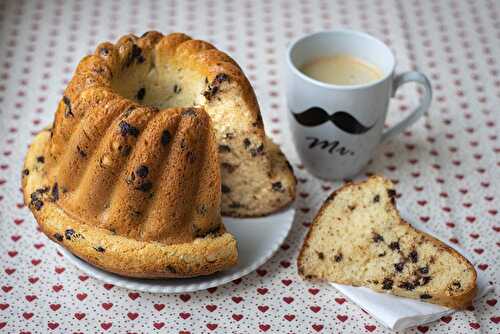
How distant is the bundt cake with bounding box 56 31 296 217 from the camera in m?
1.83

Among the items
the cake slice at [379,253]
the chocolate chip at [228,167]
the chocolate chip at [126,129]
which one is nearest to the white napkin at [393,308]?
the cake slice at [379,253]

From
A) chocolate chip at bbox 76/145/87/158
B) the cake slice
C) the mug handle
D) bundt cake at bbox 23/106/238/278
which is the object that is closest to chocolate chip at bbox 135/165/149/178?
bundt cake at bbox 23/106/238/278

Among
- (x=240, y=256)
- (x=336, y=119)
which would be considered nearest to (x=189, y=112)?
(x=240, y=256)

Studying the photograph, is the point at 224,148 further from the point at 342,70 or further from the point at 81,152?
the point at 342,70

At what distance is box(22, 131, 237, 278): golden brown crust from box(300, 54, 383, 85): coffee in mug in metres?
0.63

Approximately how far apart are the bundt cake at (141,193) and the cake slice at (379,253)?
28 cm

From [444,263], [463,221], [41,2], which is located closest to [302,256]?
[444,263]

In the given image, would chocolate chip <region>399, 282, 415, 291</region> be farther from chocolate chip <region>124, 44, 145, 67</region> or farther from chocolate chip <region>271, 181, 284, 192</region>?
chocolate chip <region>124, 44, 145, 67</region>

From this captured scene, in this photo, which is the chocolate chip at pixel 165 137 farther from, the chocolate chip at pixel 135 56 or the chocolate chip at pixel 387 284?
the chocolate chip at pixel 387 284

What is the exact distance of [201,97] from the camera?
6.16ft

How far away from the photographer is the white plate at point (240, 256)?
1777mm

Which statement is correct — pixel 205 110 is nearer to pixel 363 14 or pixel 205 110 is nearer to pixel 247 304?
pixel 247 304

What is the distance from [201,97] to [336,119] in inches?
16.9

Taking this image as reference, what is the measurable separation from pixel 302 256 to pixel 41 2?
1764 mm
